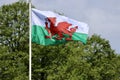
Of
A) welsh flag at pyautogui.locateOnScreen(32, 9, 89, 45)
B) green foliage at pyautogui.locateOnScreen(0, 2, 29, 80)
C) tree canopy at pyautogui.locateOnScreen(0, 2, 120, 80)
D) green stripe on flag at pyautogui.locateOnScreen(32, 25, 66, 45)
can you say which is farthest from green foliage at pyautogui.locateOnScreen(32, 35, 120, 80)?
green stripe on flag at pyautogui.locateOnScreen(32, 25, 66, 45)

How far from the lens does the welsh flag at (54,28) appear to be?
24969 millimetres

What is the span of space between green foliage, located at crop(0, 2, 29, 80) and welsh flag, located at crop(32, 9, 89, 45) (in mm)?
34859

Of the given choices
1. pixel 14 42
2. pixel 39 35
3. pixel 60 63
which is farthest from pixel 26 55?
pixel 39 35

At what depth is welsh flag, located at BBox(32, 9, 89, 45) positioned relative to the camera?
2497 centimetres

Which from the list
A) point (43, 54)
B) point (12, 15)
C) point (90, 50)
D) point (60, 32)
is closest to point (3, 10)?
point (12, 15)

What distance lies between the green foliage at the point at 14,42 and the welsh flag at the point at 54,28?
3486 centimetres

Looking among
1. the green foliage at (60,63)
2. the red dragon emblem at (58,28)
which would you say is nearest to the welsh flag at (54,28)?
the red dragon emblem at (58,28)

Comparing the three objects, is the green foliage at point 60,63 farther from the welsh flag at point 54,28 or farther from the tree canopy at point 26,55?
the welsh flag at point 54,28

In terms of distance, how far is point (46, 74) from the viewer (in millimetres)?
63344

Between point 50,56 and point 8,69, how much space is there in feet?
19.1

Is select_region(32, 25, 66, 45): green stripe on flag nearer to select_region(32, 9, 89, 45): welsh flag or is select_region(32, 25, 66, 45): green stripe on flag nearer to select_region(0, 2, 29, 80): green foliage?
select_region(32, 9, 89, 45): welsh flag

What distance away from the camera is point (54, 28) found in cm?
2553

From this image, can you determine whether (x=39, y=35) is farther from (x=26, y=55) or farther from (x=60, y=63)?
(x=60, y=63)

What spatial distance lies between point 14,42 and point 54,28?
127ft
